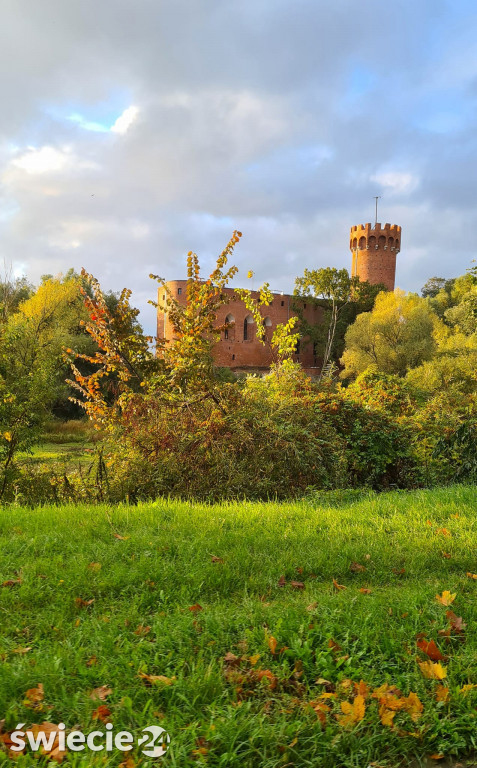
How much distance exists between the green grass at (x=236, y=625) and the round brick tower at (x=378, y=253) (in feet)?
194

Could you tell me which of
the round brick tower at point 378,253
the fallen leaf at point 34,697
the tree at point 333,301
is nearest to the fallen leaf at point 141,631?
the fallen leaf at point 34,697

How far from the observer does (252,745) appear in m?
2.36

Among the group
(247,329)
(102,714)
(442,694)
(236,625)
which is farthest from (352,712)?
(247,329)

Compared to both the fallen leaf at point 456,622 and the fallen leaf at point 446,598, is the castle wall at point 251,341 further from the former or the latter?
the fallen leaf at point 456,622

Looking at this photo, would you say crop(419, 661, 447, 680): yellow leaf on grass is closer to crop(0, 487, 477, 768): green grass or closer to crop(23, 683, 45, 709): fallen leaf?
crop(0, 487, 477, 768): green grass

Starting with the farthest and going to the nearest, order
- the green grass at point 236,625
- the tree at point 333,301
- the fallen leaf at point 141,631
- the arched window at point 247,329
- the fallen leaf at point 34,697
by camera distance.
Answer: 1. the arched window at point 247,329
2. the tree at point 333,301
3. the fallen leaf at point 141,631
4. the fallen leaf at point 34,697
5. the green grass at point 236,625

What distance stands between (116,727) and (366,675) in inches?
49.3

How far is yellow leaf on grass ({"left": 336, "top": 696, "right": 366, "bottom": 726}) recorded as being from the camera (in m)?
2.52

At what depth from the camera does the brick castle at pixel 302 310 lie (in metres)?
58.6

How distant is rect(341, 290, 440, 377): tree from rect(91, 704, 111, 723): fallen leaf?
121 ft

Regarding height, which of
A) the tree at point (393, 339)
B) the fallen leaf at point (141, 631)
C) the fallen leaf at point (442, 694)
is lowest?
the fallen leaf at point (442, 694)

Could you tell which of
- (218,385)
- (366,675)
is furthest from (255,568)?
(218,385)

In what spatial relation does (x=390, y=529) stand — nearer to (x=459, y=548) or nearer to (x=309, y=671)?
(x=459, y=548)

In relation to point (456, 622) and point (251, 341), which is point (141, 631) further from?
point (251, 341)
